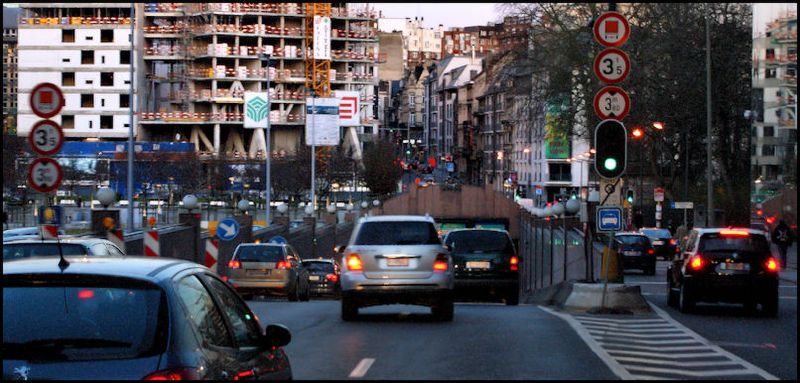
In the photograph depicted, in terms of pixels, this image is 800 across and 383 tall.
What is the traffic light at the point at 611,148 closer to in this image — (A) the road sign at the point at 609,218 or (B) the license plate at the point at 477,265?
(A) the road sign at the point at 609,218

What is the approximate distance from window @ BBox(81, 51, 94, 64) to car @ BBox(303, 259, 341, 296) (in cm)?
5735

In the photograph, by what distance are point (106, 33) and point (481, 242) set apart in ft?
240

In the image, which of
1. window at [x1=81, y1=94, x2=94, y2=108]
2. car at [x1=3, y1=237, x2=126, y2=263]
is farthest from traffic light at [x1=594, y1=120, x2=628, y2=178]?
window at [x1=81, y1=94, x2=94, y2=108]

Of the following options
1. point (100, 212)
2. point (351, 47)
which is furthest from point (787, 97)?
point (351, 47)

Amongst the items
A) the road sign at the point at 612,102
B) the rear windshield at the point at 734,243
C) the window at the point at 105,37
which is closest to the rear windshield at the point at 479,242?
the rear windshield at the point at 734,243

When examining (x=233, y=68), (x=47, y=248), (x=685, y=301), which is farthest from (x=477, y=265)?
(x=233, y=68)

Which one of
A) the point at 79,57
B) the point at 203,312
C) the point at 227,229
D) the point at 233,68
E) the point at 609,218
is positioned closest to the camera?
the point at 203,312

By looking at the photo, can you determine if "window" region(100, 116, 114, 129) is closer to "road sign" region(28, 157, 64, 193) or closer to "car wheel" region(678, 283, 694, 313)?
"car wheel" region(678, 283, 694, 313)

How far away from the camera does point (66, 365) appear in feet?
20.1

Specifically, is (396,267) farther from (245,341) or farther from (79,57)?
(79,57)

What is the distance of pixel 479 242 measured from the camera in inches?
1214

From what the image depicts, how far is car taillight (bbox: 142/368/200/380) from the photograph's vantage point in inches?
243

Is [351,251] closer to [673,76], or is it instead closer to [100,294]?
[100,294]

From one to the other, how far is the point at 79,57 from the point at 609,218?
8119cm
